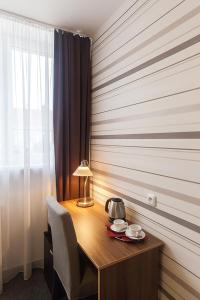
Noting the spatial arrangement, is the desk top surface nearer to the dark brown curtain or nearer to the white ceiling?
the dark brown curtain

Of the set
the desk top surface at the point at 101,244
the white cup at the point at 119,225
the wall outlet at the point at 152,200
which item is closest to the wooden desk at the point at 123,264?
the desk top surface at the point at 101,244

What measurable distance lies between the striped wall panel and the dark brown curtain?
1.27 feet

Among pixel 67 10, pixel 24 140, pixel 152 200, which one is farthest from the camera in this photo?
pixel 24 140

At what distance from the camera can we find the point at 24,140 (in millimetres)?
2049

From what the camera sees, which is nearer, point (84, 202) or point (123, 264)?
point (123, 264)

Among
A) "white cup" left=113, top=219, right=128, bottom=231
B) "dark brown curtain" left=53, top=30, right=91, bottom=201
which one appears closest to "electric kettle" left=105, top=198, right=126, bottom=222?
"white cup" left=113, top=219, right=128, bottom=231

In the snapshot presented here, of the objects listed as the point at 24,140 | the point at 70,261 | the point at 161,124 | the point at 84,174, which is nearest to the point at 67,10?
the point at 24,140

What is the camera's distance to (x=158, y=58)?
143 cm

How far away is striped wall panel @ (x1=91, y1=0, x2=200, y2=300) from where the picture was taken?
1.20m

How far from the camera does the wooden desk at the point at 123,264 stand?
1185 mm

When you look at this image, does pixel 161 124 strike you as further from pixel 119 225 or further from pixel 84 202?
pixel 84 202

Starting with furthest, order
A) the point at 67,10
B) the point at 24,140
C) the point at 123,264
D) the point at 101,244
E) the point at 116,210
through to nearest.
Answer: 1. the point at 24,140
2. the point at 67,10
3. the point at 116,210
4. the point at 101,244
5. the point at 123,264

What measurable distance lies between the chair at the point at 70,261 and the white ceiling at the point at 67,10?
5.74 ft

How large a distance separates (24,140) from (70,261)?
4.05ft
